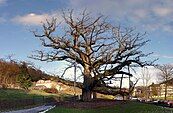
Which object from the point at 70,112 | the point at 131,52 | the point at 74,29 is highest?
the point at 74,29

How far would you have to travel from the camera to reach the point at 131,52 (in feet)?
139

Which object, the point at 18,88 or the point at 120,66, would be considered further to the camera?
the point at 18,88

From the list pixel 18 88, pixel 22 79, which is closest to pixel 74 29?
pixel 22 79

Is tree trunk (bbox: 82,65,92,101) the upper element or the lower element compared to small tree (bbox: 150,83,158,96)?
upper

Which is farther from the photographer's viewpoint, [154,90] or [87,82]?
[154,90]

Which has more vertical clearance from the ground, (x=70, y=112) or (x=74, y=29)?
(x=74, y=29)

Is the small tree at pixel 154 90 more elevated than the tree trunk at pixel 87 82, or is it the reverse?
the tree trunk at pixel 87 82

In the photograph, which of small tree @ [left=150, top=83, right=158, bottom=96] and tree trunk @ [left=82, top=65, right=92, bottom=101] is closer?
tree trunk @ [left=82, top=65, right=92, bottom=101]

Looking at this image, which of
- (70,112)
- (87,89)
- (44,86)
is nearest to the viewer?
(70,112)

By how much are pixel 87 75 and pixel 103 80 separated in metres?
1.97

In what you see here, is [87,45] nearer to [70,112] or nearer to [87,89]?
[87,89]

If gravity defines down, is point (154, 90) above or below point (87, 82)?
below

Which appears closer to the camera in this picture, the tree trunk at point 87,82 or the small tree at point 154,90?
the tree trunk at point 87,82

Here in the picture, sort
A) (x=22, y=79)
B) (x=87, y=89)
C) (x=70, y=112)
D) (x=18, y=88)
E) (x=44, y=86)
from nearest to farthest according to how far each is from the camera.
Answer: (x=70, y=112)
(x=87, y=89)
(x=22, y=79)
(x=18, y=88)
(x=44, y=86)
